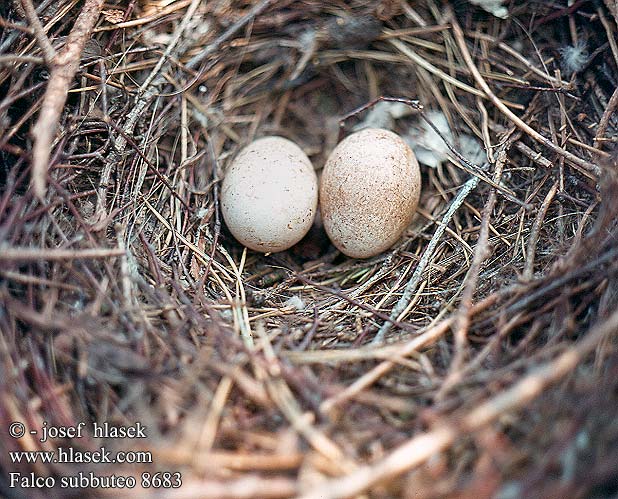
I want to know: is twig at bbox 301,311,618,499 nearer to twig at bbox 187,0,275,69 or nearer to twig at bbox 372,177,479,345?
twig at bbox 372,177,479,345

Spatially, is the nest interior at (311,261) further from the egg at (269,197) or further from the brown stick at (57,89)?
the egg at (269,197)

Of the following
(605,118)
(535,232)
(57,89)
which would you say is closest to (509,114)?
(605,118)

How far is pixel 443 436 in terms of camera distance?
117 cm

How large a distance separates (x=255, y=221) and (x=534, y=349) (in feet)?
3.50

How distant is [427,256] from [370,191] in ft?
1.05

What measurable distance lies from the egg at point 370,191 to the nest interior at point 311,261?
0.14 m

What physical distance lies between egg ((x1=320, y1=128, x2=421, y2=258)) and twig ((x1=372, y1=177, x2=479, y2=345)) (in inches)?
5.6

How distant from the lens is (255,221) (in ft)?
6.73

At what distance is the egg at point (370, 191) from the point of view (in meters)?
2.03

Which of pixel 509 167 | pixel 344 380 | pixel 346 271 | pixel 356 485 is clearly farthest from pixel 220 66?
pixel 356 485

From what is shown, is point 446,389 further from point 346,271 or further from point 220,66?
point 220,66

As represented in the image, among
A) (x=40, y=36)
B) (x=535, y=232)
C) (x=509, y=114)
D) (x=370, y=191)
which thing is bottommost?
(x=535, y=232)

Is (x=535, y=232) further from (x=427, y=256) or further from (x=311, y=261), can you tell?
(x=311, y=261)

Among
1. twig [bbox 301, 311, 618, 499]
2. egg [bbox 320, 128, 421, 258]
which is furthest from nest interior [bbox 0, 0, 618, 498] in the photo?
egg [bbox 320, 128, 421, 258]
